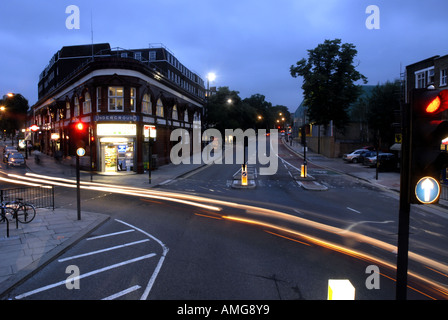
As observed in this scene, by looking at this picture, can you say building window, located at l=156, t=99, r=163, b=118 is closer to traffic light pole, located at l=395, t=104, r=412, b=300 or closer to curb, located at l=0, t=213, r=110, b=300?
curb, located at l=0, t=213, r=110, b=300

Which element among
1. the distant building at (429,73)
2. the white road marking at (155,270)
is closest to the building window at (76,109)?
the white road marking at (155,270)

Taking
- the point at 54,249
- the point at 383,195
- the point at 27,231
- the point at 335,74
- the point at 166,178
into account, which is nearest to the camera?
the point at 54,249

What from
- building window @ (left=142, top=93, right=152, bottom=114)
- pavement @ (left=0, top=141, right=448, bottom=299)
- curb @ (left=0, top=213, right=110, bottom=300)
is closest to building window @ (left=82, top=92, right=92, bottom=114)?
building window @ (left=142, top=93, right=152, bottom=114)

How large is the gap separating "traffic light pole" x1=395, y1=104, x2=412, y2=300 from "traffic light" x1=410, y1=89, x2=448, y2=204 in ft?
0.19

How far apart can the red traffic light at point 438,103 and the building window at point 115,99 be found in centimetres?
2740

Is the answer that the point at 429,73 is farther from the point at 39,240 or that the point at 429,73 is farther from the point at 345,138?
the point at 39,240

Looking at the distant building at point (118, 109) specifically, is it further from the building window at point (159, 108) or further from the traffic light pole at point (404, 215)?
the traffic light pole at point (404, 215)

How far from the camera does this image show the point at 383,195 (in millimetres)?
18359

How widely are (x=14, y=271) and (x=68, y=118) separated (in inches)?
1353

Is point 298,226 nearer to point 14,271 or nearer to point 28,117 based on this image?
point 14,271

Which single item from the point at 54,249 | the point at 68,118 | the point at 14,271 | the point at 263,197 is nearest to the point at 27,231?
the point at 54,249

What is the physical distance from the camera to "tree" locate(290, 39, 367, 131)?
145 ft

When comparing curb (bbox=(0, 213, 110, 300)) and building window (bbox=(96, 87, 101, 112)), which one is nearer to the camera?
curb (bbox=(0, 213, 110, 300))
